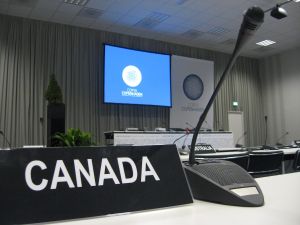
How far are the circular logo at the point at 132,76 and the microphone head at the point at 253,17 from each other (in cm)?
556

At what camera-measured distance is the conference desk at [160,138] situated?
4.99 m

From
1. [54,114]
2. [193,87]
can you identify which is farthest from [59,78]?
[193,87]

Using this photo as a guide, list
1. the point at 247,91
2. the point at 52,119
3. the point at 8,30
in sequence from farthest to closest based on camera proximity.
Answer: the point at 247,91, the point at 8,30, the point at 52,119

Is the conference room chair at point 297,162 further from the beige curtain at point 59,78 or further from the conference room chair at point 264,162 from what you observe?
the beige curtain at point 59,78

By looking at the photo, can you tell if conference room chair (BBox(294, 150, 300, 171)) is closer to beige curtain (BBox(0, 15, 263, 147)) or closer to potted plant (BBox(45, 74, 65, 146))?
potted plant (BBox(45, 74, 65, 146))

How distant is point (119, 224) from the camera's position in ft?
1.77

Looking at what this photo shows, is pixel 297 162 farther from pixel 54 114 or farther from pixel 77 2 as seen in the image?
pixel 77 2

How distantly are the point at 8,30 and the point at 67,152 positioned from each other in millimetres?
5651

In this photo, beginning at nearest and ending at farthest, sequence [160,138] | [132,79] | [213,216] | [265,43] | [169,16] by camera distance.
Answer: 1. [213,216]
2. [160,138]
3. [169,16]
4. [132,79]
5. [265,43]

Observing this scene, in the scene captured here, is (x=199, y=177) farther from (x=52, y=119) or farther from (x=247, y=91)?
(x=247, y=91)

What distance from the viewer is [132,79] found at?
6.23m

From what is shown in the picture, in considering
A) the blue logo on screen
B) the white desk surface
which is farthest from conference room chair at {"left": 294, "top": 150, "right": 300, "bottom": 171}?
the blue logo on screen

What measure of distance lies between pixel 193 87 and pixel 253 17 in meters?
6.76

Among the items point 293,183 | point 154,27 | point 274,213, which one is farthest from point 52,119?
point 154,27
